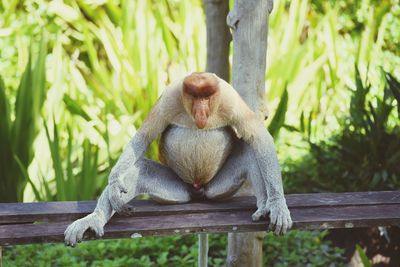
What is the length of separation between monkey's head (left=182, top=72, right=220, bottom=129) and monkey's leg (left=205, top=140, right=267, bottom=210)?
0.33 meters

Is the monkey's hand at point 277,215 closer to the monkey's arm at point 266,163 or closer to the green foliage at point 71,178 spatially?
the monkey's arm at point 266,163

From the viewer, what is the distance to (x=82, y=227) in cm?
259

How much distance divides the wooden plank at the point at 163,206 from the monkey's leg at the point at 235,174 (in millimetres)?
50

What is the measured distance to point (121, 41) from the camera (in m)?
5.97

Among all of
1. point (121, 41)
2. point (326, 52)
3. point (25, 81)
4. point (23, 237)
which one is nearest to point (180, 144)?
point (23, 237)

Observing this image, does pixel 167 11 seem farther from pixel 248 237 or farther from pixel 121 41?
pixel 248 237

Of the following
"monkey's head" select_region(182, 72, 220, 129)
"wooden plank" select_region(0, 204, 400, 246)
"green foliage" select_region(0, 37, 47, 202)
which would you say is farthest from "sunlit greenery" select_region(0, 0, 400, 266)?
"monkey's head" select_region(182, 72, 220, 129)

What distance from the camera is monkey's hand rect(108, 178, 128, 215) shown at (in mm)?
2707

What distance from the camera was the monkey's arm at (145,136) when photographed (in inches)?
110

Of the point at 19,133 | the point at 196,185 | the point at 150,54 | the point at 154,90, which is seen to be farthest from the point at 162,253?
the point at 150,54

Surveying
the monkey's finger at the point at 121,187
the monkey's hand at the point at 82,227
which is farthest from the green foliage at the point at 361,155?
the monkey's hand at the point at 82,227

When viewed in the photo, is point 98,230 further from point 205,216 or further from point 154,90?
point 154,90

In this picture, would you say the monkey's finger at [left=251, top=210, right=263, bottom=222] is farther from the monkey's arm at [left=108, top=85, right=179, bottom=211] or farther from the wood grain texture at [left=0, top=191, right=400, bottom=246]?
the monkey's arm at [left=108, top=85, right=179, bottom=211]

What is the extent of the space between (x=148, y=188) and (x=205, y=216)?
0.31 meters
